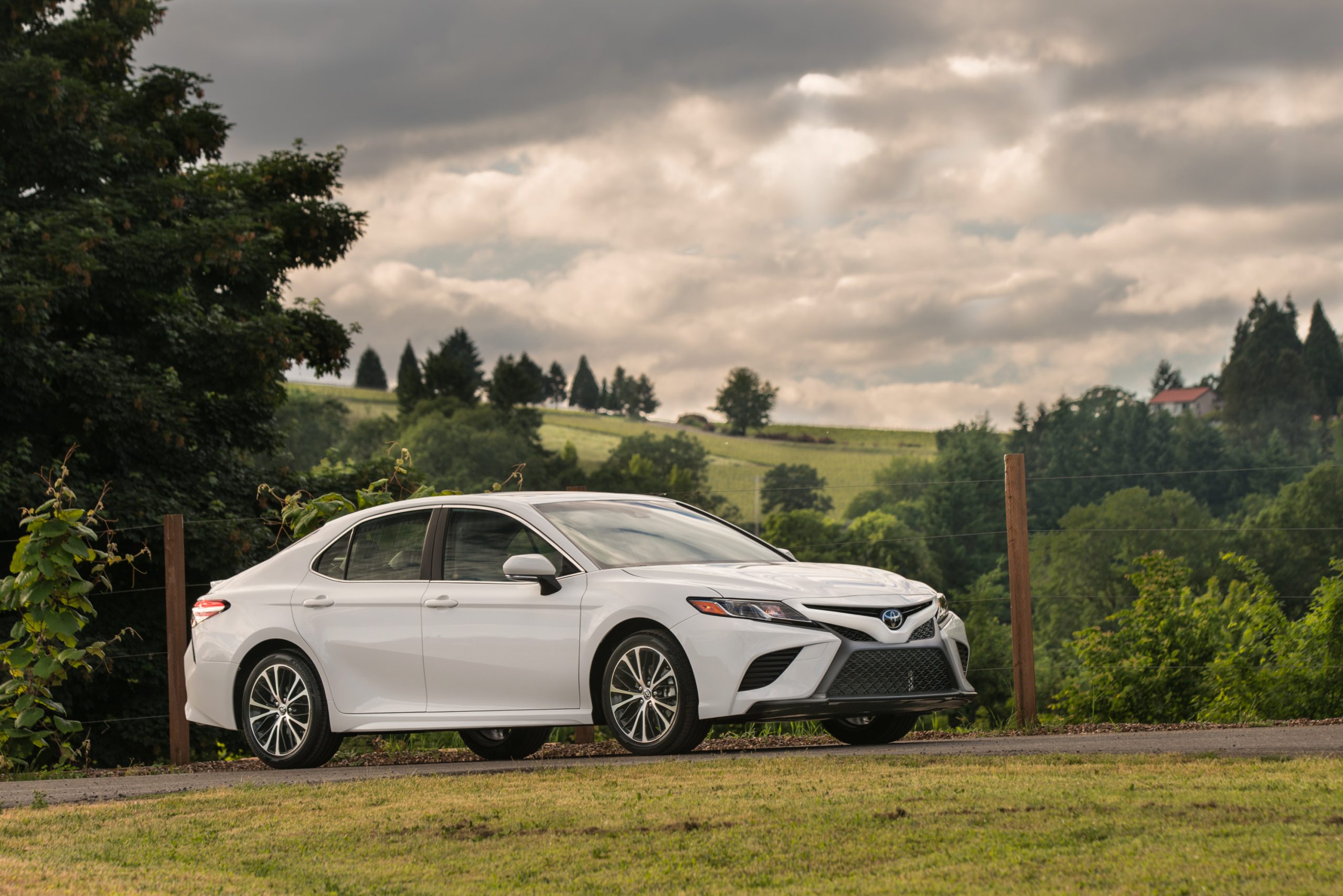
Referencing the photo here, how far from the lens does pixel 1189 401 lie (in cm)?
13100

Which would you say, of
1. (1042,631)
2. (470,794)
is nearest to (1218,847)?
(470,794)

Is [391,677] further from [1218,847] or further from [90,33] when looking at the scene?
[90,33]

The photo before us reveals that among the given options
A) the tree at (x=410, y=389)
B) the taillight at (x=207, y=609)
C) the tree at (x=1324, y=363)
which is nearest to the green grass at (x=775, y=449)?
the tree at (x=410, y=389)

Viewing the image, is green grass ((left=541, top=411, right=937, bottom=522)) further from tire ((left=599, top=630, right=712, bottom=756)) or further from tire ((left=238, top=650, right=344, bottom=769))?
tire ((left=599, top=630, right=712, bottom=756))

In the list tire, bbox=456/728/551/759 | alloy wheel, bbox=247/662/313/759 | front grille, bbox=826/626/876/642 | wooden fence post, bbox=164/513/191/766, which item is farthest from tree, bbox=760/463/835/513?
front grille, bbox=826/626/876/642

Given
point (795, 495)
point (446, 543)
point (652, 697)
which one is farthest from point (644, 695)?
point (795, 495)

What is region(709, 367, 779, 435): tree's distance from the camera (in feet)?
484

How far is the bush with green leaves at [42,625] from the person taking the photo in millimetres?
11461

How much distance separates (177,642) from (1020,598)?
6278 millimetres

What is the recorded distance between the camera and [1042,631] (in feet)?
208

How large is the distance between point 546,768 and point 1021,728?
4087mm

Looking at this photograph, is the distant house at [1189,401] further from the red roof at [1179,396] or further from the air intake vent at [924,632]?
the air intake vent at [924,632]

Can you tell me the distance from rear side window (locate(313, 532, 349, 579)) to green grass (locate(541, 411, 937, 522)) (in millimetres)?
97959

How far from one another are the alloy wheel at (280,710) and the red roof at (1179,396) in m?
127
